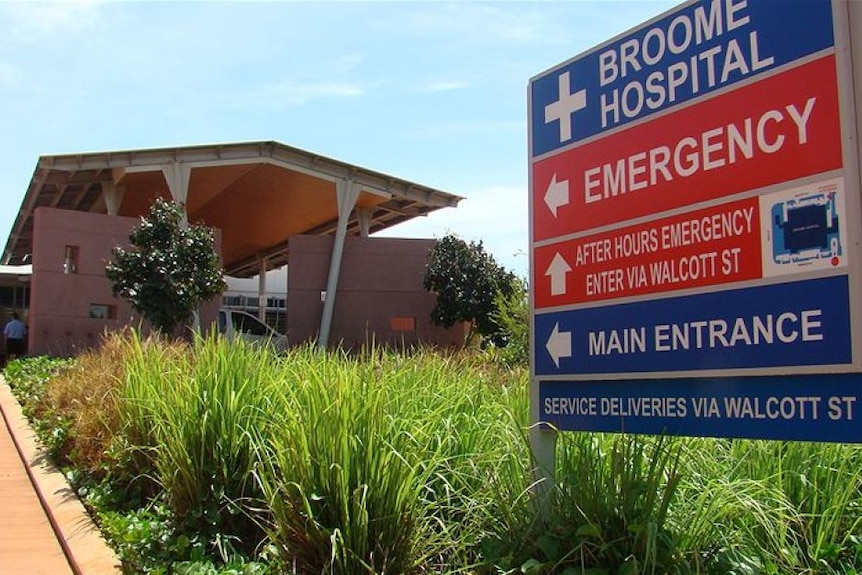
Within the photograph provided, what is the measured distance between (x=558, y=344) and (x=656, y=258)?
0.75m

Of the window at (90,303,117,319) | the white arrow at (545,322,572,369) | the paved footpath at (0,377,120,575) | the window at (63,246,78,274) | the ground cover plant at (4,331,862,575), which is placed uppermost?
the window at (63,246,78,274)

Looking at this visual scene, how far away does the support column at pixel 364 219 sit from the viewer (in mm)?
28939

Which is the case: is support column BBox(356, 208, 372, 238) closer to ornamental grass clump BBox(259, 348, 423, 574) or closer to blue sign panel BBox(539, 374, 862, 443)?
ornamental grass clump BBox(259, 348, 423, 574)

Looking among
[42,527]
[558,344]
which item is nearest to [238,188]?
[42,527]

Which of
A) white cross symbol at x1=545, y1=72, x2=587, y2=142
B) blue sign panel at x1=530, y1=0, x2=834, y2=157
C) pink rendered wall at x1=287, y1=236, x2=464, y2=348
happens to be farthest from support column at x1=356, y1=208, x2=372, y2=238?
white cross symbol at x1=545, y1=72, x2=587, y2=142

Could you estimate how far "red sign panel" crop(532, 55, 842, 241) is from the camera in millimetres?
3293

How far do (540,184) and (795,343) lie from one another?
1.76 m

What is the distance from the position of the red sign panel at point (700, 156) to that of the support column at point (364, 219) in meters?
24.5

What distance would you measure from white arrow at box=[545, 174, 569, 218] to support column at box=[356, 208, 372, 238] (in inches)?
967

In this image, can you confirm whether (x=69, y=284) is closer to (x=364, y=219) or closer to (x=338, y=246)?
(x=338, y=246)

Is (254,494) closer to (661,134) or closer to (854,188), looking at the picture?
(661,134)

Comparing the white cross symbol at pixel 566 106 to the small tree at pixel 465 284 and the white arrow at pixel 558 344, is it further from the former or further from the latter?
the small tree at pixel 465 284

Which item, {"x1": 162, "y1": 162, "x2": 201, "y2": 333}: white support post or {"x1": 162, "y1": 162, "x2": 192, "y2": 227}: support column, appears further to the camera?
{"x1": 162, "y1": 162, "x2": 192, "y2": 227}: support column

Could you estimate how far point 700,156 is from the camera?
12.2 ft
